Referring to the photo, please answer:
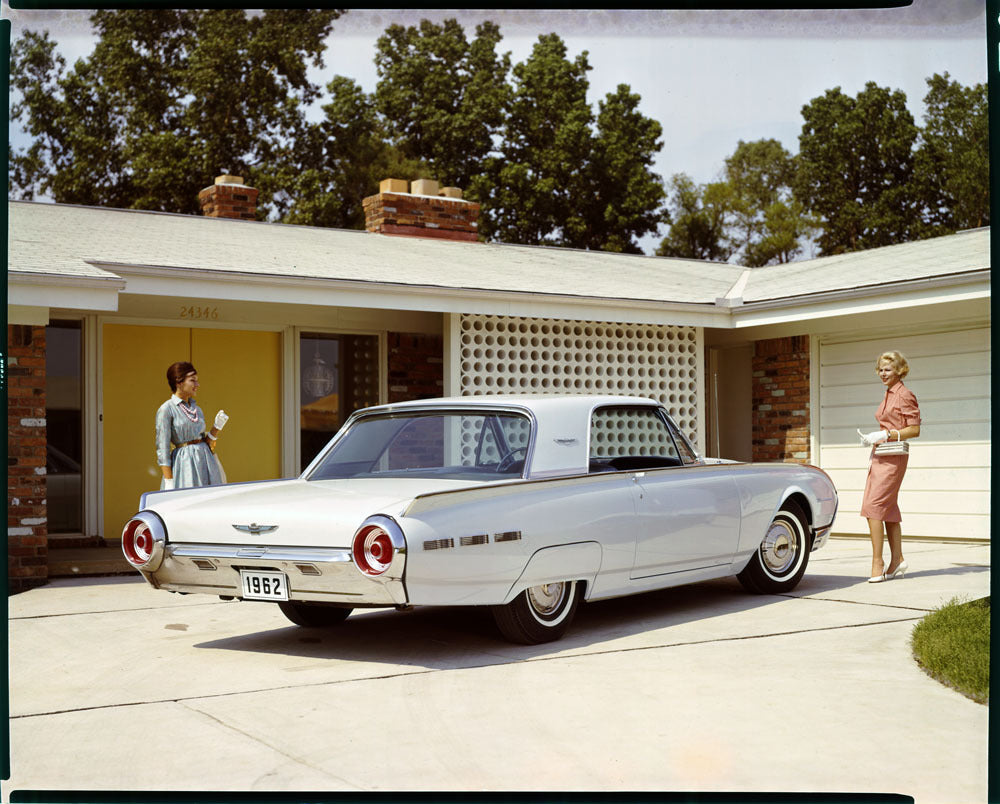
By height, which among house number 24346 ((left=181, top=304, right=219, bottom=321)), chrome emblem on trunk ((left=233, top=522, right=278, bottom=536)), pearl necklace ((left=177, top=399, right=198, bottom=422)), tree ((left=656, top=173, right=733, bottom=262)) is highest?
tree ((left=656, top=173, right=733, bottom=262))

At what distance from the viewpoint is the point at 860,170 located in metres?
40.2

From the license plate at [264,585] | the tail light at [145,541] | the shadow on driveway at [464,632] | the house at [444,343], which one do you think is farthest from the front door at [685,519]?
the house at [444,343]

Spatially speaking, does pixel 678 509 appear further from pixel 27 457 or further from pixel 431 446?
pixel 27 457

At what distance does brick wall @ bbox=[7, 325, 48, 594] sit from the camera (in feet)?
31.2

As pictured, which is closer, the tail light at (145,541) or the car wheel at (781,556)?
the tail light at (145,541)

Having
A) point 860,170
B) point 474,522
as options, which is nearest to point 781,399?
point 474,522

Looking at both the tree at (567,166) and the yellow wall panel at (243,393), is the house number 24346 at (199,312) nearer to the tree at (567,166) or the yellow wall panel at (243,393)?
the yellow wall panel at (243,393)

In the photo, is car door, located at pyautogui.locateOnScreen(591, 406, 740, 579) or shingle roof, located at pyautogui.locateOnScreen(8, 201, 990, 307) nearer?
car door, located at pyautogui.locateOnScreen(591, 406, 740, 579)

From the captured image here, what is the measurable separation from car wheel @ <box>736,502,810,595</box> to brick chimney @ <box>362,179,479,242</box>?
998 centimetres

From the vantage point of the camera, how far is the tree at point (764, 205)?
41.2m

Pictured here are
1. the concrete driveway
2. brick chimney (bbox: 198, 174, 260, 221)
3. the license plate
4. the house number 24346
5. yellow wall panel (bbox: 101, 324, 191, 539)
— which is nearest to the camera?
the concrete driveway

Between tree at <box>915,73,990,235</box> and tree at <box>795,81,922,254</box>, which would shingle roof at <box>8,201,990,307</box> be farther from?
tree at <box>795,81,922,254</box>

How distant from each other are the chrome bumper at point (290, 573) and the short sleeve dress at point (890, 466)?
438 centimetres

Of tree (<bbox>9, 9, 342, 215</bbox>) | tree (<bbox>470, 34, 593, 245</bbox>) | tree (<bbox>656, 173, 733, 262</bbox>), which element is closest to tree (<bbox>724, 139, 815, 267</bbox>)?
tree (<bbox>656, 173, 733, 262</bbox>)
